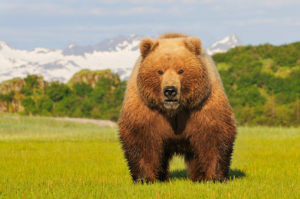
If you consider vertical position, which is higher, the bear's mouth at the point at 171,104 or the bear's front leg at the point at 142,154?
the bear's mouth at the point at 171,104

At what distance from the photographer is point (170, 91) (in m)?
5.01

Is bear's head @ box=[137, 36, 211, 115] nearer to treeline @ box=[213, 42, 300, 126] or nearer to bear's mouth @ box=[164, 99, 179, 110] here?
bear's mouth @ box=[164, 99, 179, 110]

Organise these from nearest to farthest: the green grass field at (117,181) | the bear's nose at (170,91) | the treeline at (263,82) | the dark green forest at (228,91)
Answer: the bear's nose at (170,91) < the green grass field at (117,181) < the treeline at (263,82) < the dark green forest at (228,91)

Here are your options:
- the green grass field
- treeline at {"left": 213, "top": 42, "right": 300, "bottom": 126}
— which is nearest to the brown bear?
the green grass field

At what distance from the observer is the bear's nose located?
4.98 meters

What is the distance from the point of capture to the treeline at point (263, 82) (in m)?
38.3

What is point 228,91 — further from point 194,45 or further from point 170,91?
point 170,91

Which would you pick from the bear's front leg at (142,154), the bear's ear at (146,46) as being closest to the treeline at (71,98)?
the bear's front leg at (142,154)

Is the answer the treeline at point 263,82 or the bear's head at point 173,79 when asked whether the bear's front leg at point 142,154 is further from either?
the treeline at point 263,82

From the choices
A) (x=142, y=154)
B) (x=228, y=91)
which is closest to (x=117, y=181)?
(x=142, y=154)

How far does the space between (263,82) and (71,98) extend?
21681mm

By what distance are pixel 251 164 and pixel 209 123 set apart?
346 centimetres

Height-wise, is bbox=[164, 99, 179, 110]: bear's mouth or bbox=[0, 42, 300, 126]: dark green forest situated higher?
bbox=[164, 99, 179, 110]: bear's mouth

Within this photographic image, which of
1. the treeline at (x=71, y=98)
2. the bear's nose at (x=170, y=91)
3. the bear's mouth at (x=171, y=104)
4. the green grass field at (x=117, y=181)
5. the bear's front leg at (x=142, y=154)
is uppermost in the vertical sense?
the bear's nose at (x=170, y=91)
